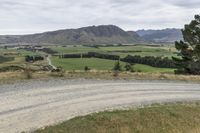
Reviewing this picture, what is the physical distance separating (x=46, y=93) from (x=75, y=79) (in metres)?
5.63

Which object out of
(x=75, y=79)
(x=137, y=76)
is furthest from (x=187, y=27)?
(x=75, y=79)

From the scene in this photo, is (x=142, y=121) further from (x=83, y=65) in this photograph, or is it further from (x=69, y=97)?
(x=83, y=65)

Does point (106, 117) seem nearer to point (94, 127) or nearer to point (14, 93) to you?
point (94, 127)

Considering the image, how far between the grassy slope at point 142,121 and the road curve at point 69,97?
805mm

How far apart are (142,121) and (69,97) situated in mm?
4229

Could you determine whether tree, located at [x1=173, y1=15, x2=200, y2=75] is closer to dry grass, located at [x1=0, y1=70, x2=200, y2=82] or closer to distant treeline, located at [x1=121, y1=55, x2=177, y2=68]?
distant treeline, located at [x1=121, y1=55, x2=177, y2=68]

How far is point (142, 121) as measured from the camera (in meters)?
18.5

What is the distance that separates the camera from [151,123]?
18.6 meters

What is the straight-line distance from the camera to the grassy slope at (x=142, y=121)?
16094mm

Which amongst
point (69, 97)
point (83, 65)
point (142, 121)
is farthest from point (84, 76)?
point (83, 65)

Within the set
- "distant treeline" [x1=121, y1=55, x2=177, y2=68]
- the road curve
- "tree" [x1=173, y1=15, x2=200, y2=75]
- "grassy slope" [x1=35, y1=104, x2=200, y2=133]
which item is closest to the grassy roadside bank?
the road curve

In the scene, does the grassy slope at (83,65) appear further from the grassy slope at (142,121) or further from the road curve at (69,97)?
the grassy slope at (142,121)

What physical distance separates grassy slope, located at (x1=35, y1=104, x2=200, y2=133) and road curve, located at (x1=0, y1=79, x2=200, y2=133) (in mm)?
805

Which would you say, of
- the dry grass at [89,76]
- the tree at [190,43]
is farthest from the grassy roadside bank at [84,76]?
the tree at [190,43]
